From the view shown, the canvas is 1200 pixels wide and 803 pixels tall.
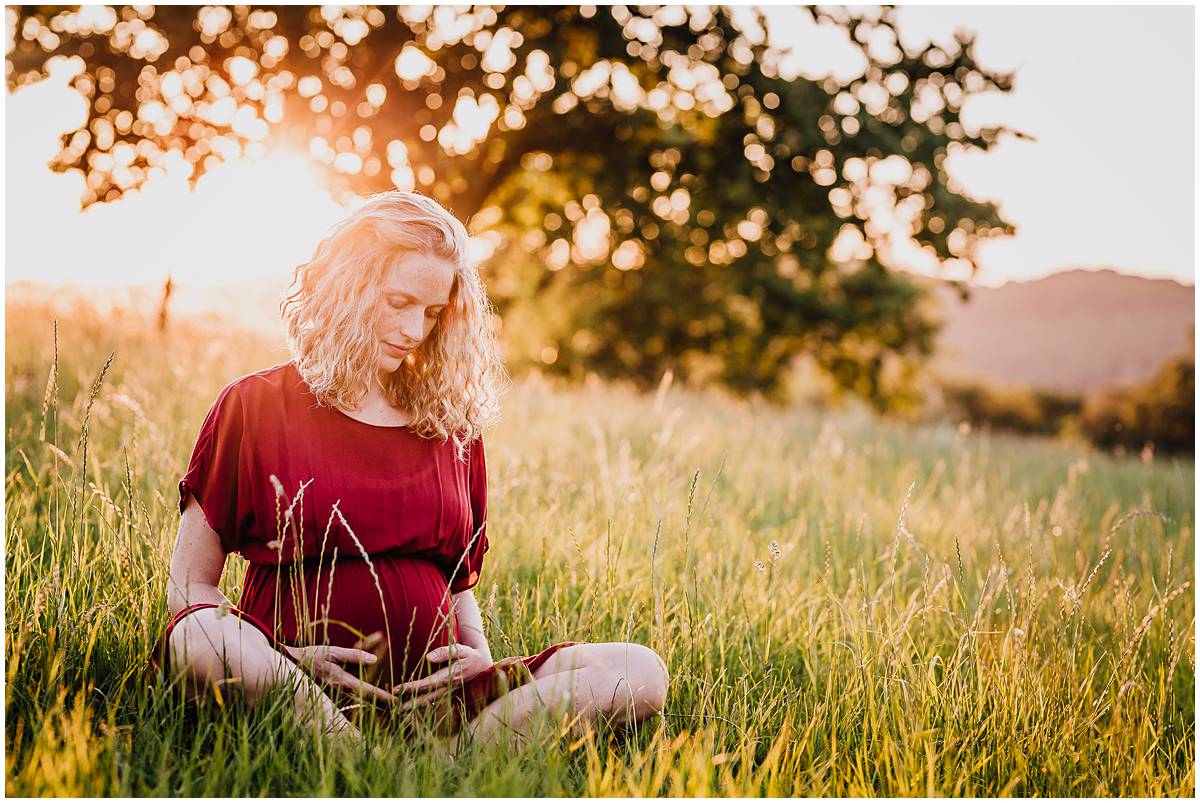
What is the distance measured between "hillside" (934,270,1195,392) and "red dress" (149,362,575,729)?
11.3 meters

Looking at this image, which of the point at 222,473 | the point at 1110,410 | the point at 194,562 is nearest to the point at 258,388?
the point at 222,473

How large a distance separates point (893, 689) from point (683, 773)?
0.69 metres

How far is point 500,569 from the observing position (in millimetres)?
2990

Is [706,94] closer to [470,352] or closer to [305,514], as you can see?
[470,352]

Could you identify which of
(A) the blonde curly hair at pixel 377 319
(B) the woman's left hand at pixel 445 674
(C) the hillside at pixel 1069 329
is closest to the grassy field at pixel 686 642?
(B) the woman's left hand at pixel 445 674

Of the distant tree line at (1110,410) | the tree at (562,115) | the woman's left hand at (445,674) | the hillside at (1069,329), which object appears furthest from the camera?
the distant tree line at (1110,410)

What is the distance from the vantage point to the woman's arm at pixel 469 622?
223 cm

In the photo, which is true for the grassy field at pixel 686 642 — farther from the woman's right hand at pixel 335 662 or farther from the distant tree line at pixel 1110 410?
the distant tree line at pixel 1110 410

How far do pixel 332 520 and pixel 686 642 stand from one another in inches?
45.0

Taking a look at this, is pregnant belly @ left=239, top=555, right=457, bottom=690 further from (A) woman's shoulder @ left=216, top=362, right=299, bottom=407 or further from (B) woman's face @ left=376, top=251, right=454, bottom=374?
(B) woman's face @ left=376, top=251, right=454, bottom=374

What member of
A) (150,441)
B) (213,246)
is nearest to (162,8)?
(213,246)

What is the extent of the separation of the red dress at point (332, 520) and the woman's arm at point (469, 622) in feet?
0.28

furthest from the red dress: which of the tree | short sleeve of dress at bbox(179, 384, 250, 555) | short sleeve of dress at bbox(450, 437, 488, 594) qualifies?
the tree

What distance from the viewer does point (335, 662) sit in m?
1.97
